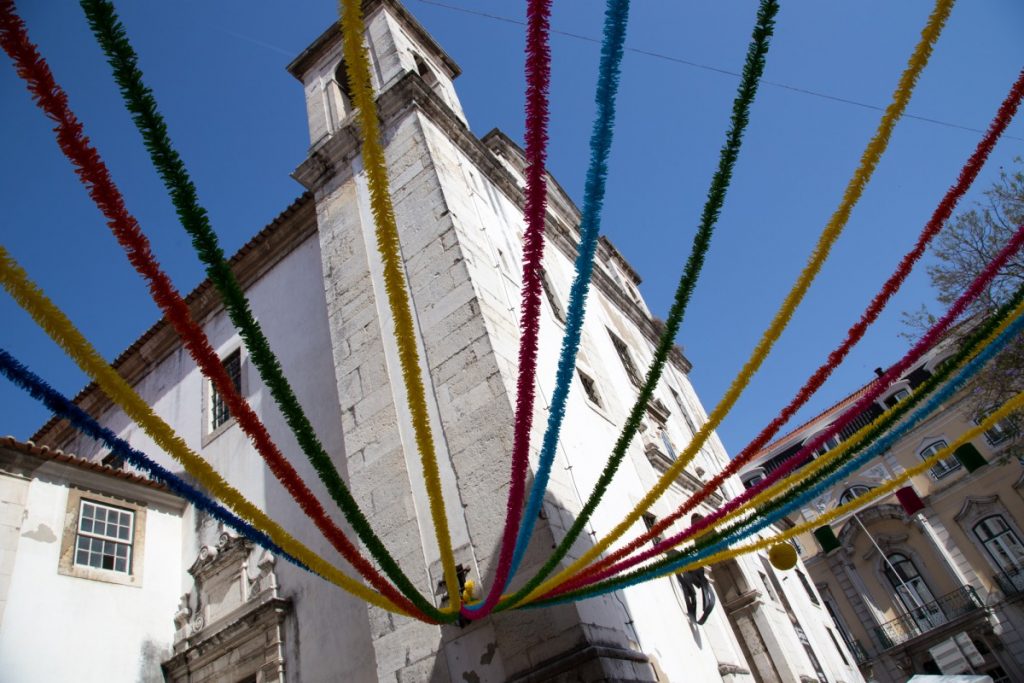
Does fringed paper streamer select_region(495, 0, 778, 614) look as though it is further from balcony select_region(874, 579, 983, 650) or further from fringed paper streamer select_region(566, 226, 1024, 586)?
balcony select_region(874, 579, 983, 650)

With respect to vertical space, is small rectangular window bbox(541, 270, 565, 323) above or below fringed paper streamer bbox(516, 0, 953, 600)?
above

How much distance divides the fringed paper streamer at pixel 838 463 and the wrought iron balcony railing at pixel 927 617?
23.7 metres

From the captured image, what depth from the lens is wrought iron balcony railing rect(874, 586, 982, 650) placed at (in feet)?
77.7

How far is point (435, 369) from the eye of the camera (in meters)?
6.77

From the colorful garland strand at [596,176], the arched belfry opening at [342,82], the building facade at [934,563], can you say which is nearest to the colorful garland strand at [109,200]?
the colorful garland strand at [596,176]

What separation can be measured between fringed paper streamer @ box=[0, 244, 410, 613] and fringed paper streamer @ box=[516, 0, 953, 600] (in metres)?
2.12

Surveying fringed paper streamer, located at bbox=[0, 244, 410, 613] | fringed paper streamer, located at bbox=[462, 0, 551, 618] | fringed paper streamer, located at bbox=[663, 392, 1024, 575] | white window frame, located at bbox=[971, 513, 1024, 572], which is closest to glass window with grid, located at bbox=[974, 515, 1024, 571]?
white window frame, located at bbox=[971, 513, 1024, 572]

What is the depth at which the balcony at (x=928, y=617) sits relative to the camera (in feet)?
77.7

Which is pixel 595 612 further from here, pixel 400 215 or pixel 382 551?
pixel 400 215

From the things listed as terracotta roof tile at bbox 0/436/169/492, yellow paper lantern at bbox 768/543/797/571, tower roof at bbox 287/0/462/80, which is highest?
tower roof at bbox 287/0/462/80

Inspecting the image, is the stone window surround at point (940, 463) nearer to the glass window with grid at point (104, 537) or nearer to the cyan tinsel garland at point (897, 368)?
the cyan tinsel garland at point (897, 368)

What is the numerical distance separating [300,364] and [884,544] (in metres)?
25.8

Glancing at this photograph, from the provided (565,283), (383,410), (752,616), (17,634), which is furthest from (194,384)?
(752,616)

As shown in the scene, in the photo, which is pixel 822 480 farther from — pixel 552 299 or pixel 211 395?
pixel 211 395
